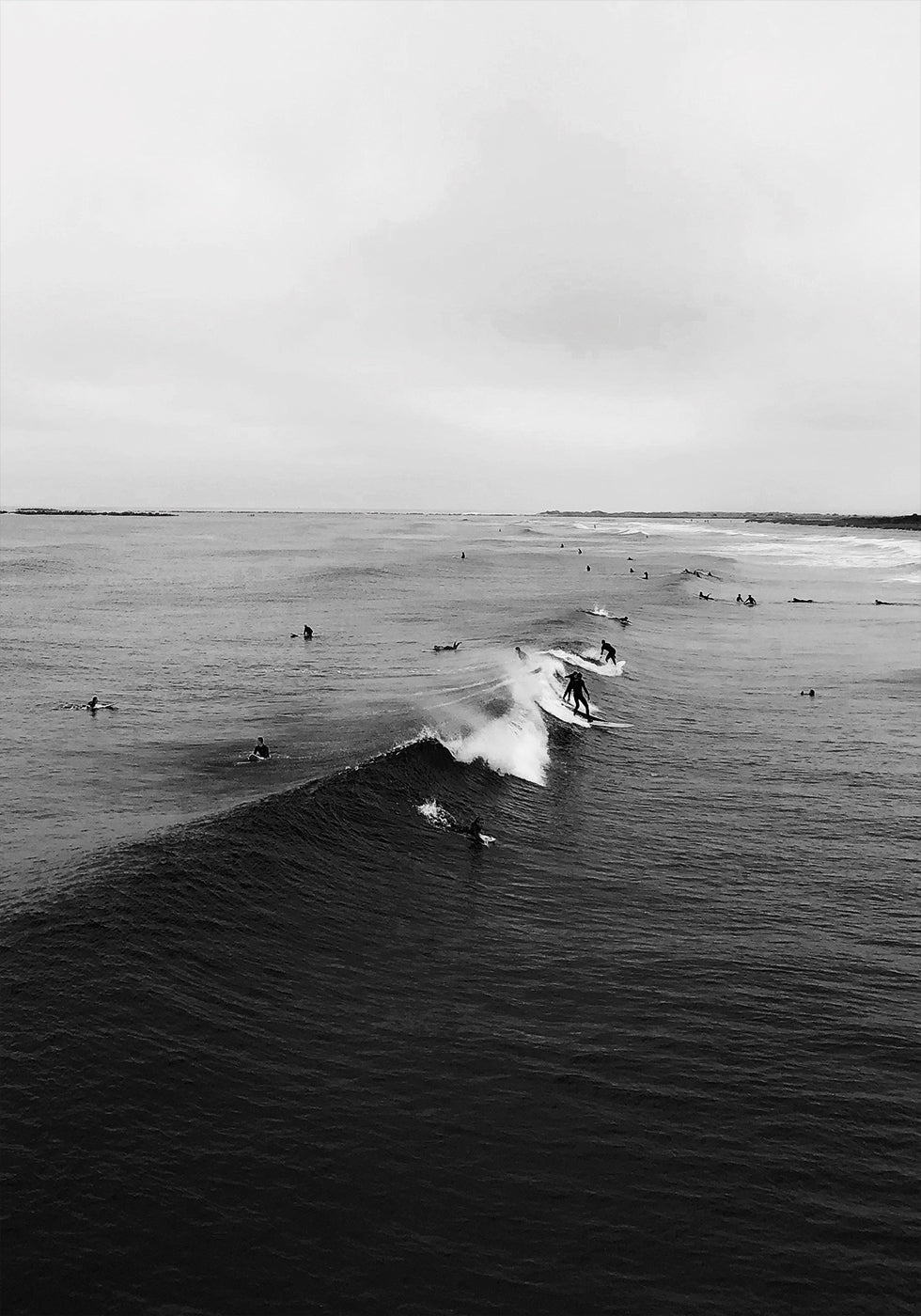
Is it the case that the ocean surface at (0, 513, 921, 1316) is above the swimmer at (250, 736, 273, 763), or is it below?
below

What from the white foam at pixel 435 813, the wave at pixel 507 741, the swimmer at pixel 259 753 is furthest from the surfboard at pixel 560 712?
the swimmer at pixel 259 753

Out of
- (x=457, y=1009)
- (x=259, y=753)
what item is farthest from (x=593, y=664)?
(x=457, y=1009)

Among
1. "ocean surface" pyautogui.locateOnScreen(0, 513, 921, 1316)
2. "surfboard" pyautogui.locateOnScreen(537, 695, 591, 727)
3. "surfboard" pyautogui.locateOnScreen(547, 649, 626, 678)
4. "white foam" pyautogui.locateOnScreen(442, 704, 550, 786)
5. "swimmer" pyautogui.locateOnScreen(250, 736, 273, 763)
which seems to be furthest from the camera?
"surfboard" pyautogui.locateOnScreen(547, 649, 626, 678)

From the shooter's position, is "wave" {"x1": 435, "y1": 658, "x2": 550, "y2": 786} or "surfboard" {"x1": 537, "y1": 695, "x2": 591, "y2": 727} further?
"surfboard" {"x1": 537, "y1": 695, "x2": 591, "y2": 727}

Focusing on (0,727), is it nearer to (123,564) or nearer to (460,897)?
(460,897)

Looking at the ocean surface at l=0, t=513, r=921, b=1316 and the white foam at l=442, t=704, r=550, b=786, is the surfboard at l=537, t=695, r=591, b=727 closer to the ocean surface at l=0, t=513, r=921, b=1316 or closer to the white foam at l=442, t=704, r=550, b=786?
the ocean surface at l=0, t=513, r=921, b=1316

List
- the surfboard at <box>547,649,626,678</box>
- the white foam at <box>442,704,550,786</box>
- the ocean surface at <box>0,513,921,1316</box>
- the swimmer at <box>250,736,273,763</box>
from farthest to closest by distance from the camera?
1. the surfboard at <box>547,649,626,678</box>
2. the white foam at <box>442,704,550,786</box>
3. the swimmer at <box>250,736,273,763</box>
4. the ocean surface at <box>0,513,921,1316</box>

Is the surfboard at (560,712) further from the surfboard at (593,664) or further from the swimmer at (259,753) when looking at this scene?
the swimmer at (259,753)

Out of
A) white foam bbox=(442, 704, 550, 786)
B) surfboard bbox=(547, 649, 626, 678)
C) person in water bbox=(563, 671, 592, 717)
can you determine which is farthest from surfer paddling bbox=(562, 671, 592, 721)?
surfboard bbox=(547, 649, 626, 678)

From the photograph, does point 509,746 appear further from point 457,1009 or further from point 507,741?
Result: point 457,1009

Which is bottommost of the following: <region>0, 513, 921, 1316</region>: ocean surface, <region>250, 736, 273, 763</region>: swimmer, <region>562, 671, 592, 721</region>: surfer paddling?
<region>0, 513, 921, 1316</region>: ocean surface
